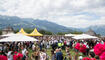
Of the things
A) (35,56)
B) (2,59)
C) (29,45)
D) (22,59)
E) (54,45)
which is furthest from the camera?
(29,45)

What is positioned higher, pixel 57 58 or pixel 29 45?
pixel 57 58

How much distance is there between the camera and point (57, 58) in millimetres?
9617

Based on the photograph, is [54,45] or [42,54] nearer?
[42,54]

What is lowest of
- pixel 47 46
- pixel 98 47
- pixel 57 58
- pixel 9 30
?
pixel 9 30

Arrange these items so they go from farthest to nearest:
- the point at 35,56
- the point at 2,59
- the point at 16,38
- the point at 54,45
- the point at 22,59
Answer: the point at 54,45, the point at 16,38, the point at 35,56, the point at 22,59, the point at 2,59

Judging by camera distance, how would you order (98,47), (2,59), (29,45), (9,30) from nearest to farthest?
(98,47)
(2,59)
(29,45)
(9,30)

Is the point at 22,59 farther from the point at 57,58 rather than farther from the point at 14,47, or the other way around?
the point at 14,47

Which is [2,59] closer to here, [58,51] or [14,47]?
[58,51]

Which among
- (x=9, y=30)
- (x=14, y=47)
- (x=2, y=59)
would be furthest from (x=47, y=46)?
(x=9, y=30)

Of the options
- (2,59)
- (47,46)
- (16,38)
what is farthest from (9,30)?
(2,59)

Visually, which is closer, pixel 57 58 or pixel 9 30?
pixel 57 58

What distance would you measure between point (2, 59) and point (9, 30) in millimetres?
111227

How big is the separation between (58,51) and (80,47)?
3.22 meters

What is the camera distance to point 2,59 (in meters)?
4.85
